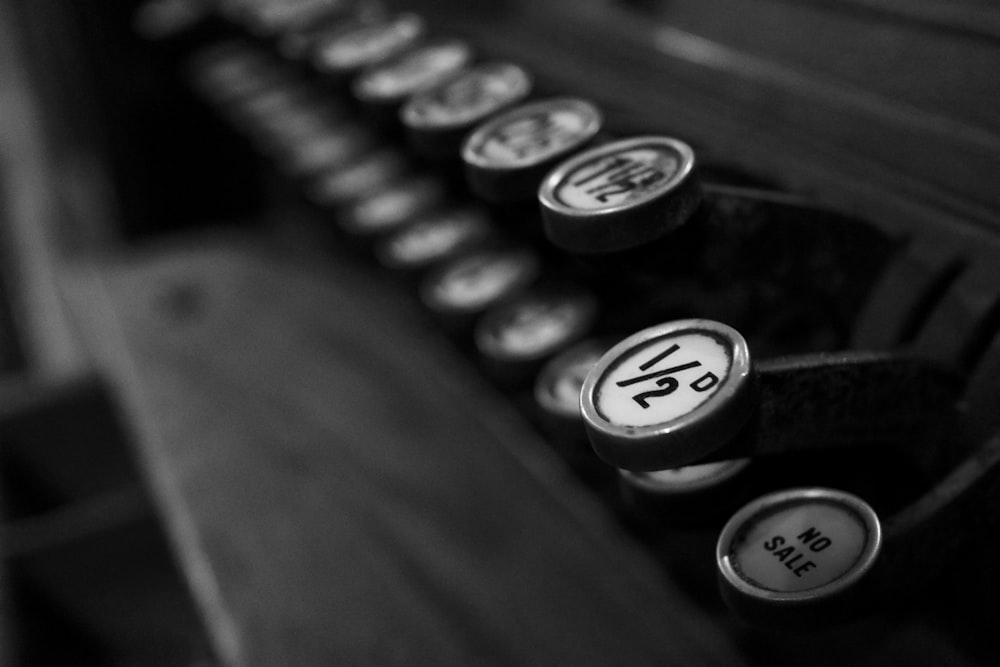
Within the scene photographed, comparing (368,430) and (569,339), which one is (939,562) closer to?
(569,339)

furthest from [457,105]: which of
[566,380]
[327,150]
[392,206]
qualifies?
[327,150]

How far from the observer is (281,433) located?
1476mm

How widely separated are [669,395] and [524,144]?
1.31ft

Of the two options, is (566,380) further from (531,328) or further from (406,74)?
(406,74)

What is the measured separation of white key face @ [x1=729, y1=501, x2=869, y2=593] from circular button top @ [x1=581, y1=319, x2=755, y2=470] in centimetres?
11

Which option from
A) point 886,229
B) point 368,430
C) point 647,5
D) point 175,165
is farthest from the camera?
point 175,165

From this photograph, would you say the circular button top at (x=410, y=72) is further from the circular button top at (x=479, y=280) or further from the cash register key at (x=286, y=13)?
the cash register key at (x=286, y=13)

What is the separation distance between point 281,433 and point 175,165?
3.53ft

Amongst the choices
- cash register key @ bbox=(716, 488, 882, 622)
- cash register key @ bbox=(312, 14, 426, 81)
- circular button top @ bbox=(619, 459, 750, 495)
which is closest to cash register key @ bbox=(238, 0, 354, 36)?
cash register key @ bbox=(312, 14, 426, 81)

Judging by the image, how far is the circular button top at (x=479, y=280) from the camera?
4.15 ft

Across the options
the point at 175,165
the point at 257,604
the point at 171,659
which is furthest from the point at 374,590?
the point at 175,165

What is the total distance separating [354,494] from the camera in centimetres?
133

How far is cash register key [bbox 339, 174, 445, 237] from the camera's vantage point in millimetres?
1540

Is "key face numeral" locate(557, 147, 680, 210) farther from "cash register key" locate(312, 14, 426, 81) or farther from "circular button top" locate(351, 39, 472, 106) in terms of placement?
"cash register key" locate(312, 14, 426, 81)
